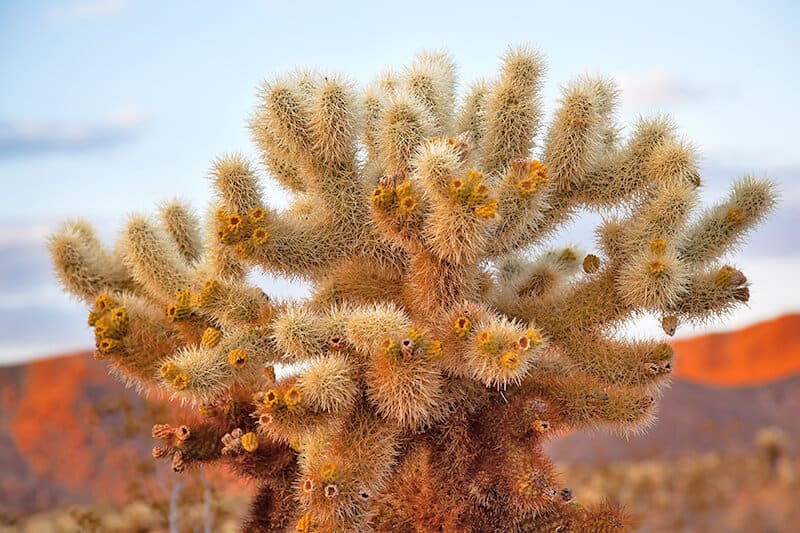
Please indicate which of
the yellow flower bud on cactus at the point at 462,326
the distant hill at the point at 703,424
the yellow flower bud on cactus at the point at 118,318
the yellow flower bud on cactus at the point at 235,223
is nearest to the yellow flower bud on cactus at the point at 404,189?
the yellow flower bud on cactus at the point at 462,326

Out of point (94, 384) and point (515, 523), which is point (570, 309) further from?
point (94, 384)

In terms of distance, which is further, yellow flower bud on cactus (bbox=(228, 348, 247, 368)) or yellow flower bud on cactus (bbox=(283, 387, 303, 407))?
yellow flower bud on cactus (bbox=(228, 348, 247, 368))

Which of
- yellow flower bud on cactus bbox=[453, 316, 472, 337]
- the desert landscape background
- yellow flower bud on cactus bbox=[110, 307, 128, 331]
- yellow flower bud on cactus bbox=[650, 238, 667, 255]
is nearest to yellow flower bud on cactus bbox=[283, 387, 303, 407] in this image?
yellow flower bud on cactus bbox=[453, 316, 472, 337]

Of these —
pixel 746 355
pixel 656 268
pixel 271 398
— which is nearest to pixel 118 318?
pixel 271 398

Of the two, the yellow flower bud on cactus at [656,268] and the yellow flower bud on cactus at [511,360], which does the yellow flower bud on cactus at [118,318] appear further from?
the yellow flower bud on cactus at [656,268]

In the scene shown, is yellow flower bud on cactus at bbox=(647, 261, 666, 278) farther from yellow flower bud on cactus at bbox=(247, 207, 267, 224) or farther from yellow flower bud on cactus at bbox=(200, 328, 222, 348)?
yellow flower bud on cactus at bbox=(200, 328, 222, 348)

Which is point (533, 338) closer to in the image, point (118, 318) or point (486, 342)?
point (486, 342)
